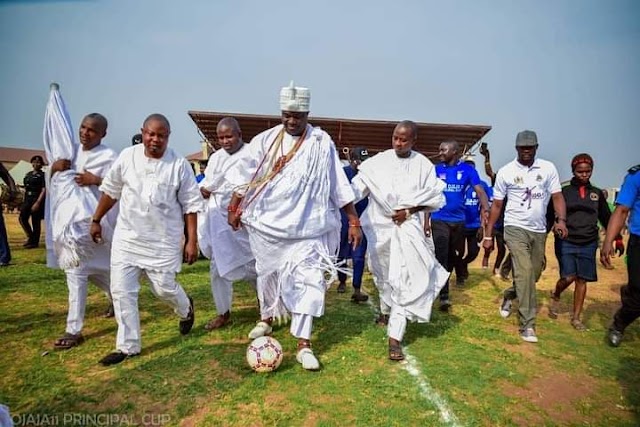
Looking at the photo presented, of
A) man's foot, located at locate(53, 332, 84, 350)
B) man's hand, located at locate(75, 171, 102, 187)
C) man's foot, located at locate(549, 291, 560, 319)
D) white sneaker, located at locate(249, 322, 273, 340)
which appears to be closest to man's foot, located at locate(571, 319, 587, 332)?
man's foot, located at locate(549, 291, 560, 319)

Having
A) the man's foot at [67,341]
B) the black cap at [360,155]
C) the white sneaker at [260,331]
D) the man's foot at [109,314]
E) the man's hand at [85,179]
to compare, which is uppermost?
the black cap at [360,155]

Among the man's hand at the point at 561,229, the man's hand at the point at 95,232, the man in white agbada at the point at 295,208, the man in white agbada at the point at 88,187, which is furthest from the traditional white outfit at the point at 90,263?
the man's hand at the point at 561,229

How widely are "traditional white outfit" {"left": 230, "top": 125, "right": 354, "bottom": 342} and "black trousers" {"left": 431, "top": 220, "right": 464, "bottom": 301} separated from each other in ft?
8.35

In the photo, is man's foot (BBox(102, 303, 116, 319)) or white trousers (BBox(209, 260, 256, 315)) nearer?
white trousers (BBox(209, 260, 256, 315))

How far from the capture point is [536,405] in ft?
11.2

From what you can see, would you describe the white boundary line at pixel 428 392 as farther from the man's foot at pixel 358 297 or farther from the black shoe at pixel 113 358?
the black shoe at pixel 113 358

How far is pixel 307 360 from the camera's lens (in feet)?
12.5

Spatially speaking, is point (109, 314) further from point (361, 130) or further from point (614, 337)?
point (361, 130)

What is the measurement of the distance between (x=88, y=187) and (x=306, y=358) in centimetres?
279

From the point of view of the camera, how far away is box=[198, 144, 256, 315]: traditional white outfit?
499cm

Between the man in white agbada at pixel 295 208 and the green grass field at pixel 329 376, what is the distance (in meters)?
0.63

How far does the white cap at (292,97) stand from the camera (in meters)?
4.11

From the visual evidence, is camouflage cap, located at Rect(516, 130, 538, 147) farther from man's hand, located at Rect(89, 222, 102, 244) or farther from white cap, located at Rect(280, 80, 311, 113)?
man's hand, located at Rect(89, 222, 102, 244)

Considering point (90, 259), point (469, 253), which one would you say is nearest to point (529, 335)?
point (469, 253)
